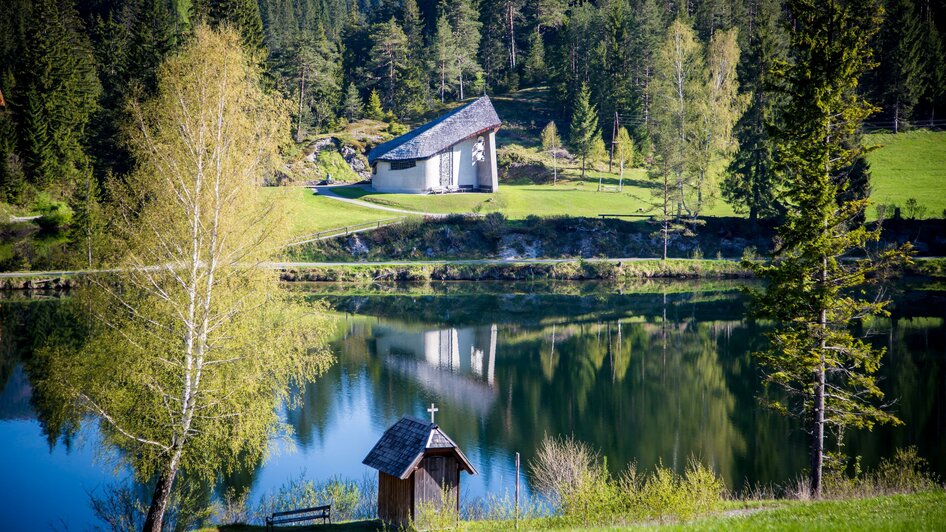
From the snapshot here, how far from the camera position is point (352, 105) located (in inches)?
3425

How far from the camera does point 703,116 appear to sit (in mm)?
60281

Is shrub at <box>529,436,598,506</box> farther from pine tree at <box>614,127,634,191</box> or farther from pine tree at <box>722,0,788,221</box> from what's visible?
pine tree at <box>614,127,634,191</box>

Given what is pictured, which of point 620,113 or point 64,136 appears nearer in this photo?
point 64,136

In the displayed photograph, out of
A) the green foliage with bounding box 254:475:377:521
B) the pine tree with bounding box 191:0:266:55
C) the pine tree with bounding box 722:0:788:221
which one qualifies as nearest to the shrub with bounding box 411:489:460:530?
the green foliage with bounding box 254:475:377:521

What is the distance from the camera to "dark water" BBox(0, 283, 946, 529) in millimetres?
23047

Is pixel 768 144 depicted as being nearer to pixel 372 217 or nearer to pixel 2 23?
pixel 372 217

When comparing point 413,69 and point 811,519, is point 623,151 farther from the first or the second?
point 811,519

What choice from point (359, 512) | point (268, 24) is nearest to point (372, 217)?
point (359, 512)

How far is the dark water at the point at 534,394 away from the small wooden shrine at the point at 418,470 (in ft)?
13.3

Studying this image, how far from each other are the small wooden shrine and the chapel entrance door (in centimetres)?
5217

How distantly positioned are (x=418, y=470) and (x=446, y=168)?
176 feet

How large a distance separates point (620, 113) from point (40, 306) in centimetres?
5846

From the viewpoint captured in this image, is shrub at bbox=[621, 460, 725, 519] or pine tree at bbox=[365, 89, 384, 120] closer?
shrub at bbox=[621, 460, 725, 519]

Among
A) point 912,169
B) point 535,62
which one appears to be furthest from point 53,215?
point 912,169
